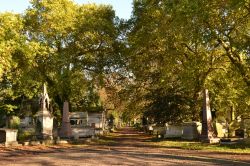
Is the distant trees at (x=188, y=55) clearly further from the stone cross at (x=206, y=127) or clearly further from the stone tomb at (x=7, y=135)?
the stone tomb at (x=7, y=135)

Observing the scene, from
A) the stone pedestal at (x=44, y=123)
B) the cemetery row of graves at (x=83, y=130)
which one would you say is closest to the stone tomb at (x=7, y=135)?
the cemetery row of graves at (x=83, y=130)

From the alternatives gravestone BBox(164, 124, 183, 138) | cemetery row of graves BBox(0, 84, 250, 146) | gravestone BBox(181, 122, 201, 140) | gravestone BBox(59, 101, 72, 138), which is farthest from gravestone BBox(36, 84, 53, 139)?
gravestone BBox(181, 122, 201, 140)

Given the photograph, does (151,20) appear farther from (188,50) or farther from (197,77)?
(197,77)

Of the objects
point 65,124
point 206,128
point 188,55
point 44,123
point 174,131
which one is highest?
point 188,55

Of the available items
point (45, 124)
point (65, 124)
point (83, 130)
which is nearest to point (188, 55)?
point (65, 124)

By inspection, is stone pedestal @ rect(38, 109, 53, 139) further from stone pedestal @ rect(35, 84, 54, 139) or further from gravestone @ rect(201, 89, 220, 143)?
gravestone @ rect(201, 89, 220, 143)

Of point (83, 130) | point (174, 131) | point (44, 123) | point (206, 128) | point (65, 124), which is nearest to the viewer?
point (206, 128)

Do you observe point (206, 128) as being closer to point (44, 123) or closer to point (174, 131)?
point (174, 131)

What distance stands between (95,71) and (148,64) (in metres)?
6.57

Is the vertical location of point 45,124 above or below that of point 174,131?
above

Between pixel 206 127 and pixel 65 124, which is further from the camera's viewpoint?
pixel 65 124

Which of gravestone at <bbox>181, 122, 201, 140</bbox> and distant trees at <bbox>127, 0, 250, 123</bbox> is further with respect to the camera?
gravestone at <bbox>181, 122, 201, 140</bbox>

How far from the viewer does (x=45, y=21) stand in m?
40.9

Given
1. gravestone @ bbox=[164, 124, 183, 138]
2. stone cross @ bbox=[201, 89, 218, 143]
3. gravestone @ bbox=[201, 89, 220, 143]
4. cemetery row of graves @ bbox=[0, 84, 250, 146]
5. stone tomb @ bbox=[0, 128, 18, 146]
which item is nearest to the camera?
stone tomb @ bbox=[0, 128, 18, 146]
